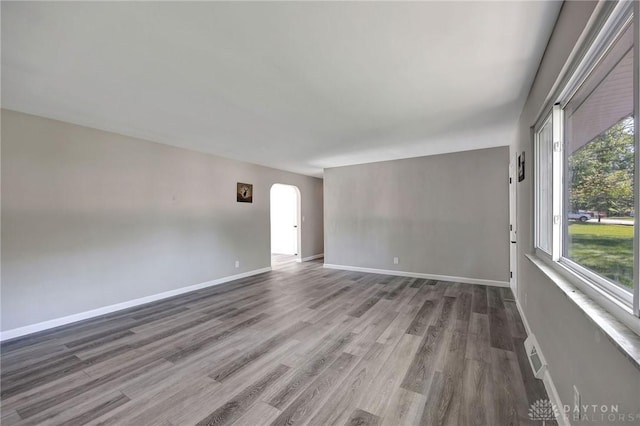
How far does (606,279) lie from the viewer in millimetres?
1166

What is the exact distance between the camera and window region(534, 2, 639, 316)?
0.98 m

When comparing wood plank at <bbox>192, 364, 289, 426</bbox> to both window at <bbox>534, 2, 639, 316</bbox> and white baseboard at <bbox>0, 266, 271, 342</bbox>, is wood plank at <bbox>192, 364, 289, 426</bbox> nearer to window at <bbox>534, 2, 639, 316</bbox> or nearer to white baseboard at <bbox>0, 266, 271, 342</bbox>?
window at <bbox>534, 2, 639, 316</bbox>

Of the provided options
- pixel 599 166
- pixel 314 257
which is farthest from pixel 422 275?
pixel 599 166

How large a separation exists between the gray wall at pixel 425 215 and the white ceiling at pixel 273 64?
1.39 meters

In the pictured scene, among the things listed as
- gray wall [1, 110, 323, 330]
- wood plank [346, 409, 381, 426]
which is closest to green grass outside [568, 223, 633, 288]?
wood plank [346, 409, 381, 426]

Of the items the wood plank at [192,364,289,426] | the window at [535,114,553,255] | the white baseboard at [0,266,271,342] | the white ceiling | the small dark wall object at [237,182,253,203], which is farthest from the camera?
the small dark wall object at [237,182,253,203]

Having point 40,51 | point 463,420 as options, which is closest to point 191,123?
point 40,51

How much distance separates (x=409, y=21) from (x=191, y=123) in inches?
109

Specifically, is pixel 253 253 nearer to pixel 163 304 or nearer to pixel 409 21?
pixel 163 304

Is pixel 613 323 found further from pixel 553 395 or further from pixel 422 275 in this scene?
pixel 422 275

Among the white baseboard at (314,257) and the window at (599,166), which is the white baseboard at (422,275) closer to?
the white baseboard at (314,257)

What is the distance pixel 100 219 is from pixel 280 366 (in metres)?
3.18

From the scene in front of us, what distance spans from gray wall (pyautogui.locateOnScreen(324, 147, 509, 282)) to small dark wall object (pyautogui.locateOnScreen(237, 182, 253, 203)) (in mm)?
1911

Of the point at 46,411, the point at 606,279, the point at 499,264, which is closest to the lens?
the point at 606,279
